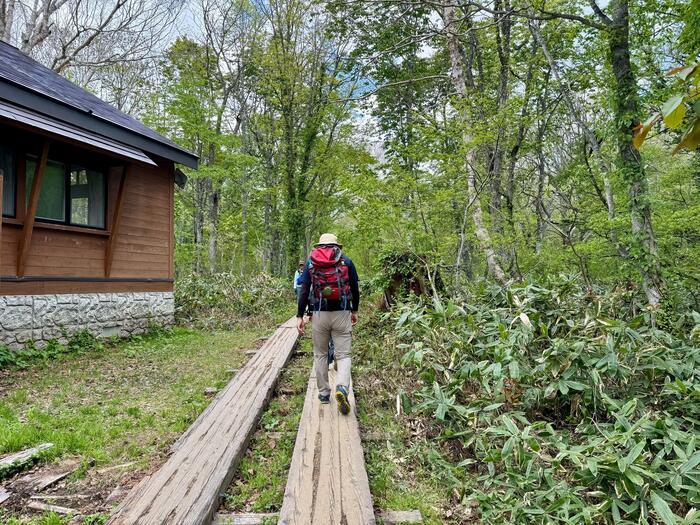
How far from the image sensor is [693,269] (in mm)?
6418

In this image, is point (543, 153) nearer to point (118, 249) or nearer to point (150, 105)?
point (118, 249)

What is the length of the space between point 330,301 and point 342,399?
104cm

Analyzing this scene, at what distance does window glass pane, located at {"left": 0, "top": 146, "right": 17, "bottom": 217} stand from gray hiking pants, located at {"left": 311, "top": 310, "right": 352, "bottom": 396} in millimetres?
5919

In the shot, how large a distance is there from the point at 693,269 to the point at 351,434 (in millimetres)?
6573

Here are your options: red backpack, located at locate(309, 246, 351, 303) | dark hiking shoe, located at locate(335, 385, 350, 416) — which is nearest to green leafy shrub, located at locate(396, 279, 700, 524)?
dark hiking shoe, located at locate(335, 385, 350, 416)

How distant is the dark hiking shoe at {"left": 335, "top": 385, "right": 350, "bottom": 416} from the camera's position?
157 inches


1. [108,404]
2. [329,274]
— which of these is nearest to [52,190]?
[108,404]

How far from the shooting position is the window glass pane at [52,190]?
684cm

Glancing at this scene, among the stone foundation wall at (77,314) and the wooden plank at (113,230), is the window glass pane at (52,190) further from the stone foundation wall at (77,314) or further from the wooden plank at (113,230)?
the stone foundation wall at (77,314)

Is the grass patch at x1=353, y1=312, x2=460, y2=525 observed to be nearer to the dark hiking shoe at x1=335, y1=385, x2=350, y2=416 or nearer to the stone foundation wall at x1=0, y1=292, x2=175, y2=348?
the dark hiking shoe at x1=335, y1=385, x2=350, y2=416

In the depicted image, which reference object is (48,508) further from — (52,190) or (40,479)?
(52,190)

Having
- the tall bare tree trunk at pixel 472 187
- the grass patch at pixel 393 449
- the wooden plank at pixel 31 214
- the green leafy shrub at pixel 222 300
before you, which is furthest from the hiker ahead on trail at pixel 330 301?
the green leafy shrub at pixel 222 300

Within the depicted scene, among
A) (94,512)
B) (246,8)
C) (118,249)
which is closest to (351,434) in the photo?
(94,512)

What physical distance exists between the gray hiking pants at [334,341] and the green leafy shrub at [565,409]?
0.68 m
